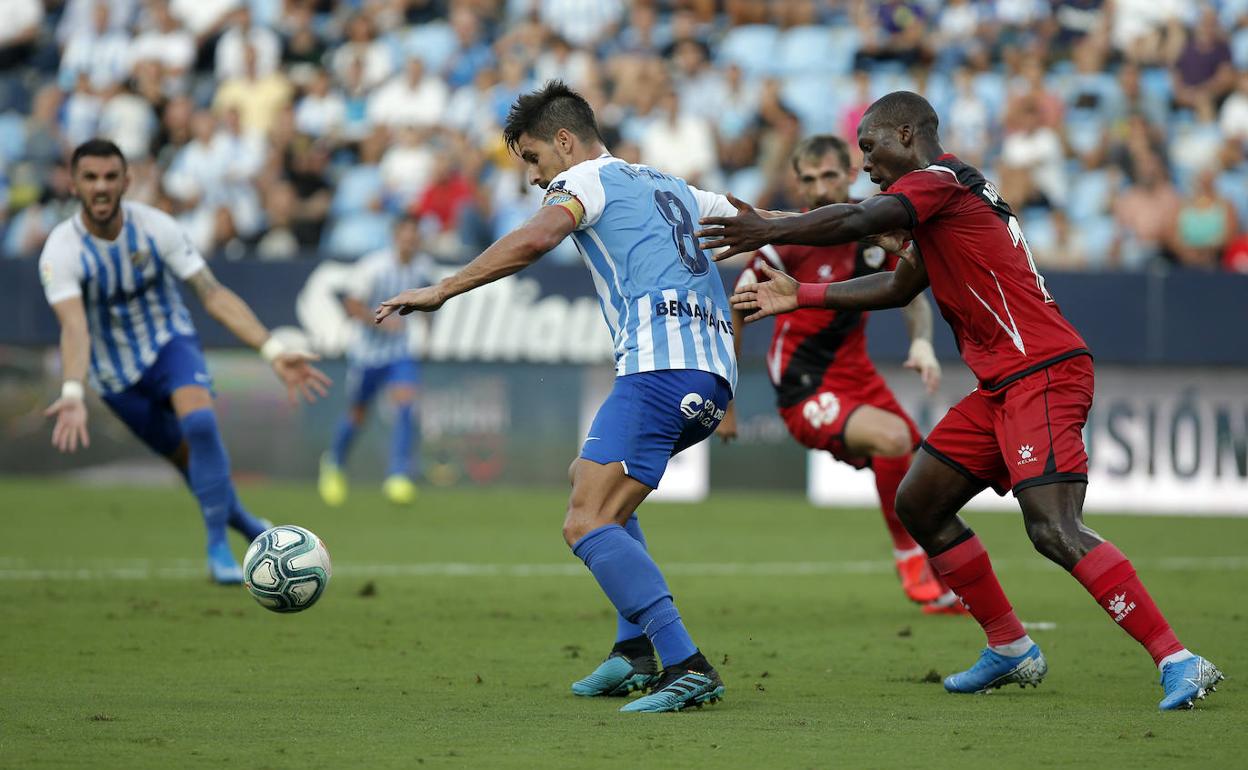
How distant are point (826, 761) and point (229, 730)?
1.96 metres

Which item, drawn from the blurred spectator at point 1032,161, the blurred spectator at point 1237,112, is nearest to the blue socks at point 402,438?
the blurred spectator at point 1032,161

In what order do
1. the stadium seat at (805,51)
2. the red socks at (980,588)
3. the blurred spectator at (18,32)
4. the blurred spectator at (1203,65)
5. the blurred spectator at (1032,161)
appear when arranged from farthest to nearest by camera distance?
1. the blurred spectator at (18,32)
2. the stadium seat at (805,51)
3. the blurred spectator at (1203,65)
4. the blurred spectator at (1032,161)
5. the red socks at (980,588)

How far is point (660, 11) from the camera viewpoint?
21406 millimetres

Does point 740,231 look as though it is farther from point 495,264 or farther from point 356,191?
point 356,191

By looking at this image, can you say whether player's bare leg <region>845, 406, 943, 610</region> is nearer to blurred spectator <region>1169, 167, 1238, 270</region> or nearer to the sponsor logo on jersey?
the sponsor logo on jersey

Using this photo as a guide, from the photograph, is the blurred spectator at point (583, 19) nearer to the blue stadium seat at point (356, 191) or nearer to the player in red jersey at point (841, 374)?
the blue stadium seat at point (356, 191)

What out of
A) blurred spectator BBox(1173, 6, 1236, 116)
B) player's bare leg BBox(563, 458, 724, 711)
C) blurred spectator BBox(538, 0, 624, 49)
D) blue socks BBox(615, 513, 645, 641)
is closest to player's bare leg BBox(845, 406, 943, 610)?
blue socks BBox(615, 513, 645, 641)

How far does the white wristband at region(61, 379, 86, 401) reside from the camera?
866cm

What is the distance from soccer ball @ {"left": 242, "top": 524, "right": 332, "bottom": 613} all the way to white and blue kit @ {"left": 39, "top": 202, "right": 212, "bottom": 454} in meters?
2.85

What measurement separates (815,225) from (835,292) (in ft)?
2.53

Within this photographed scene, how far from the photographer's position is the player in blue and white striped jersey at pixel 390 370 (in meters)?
16.0

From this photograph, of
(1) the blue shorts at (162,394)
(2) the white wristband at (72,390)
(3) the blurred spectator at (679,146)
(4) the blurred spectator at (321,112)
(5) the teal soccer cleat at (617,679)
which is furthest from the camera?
(4) the blurred spectator at (321,112)

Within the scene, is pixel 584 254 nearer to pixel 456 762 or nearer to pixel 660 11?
pixel 456 762

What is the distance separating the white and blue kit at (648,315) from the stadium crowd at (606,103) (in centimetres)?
1121
